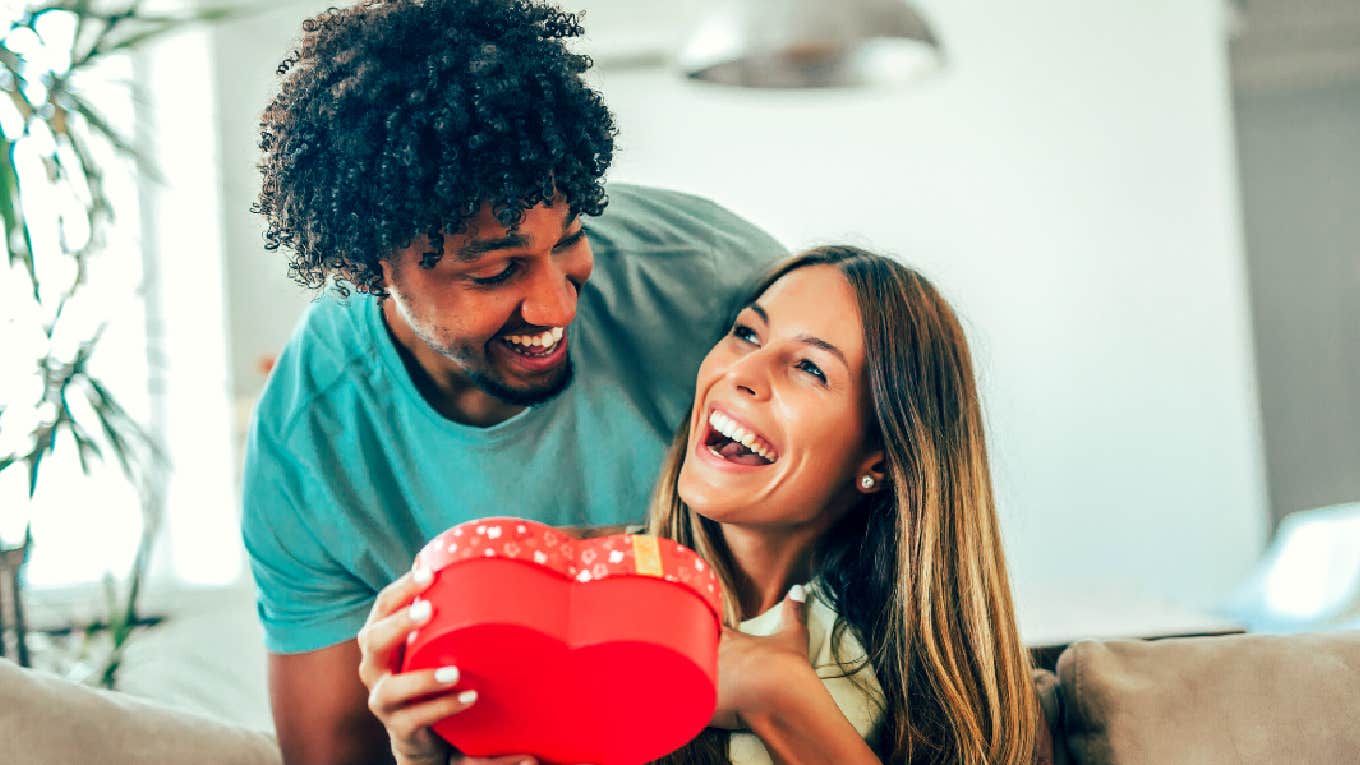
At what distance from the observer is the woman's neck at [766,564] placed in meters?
1.24

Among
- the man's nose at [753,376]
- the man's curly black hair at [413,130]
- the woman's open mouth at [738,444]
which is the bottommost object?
the woman's open mouth at [738,444]

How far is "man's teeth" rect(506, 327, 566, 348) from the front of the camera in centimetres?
121

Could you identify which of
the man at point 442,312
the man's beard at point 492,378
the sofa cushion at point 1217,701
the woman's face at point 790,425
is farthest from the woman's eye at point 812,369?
the sofa cushion at point 1217,701

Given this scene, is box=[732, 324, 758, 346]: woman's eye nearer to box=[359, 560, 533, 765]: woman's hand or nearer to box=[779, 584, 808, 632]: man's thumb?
box=[779, 584, 808, 632]: man's thumb

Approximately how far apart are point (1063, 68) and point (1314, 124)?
1.10m

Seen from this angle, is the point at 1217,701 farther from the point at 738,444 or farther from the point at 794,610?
the point at 738,444

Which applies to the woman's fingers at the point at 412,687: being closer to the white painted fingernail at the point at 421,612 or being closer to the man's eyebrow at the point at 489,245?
the white painted fingernail at the point at 421,612

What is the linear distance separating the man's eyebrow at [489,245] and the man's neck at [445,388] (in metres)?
0.18

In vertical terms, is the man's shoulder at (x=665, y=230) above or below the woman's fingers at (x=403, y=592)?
above

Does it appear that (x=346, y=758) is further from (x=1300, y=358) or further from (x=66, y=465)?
(x=1300, y=358)

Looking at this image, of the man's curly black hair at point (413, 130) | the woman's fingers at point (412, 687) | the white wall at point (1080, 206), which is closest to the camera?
the woman's fingers at point (412, 687)

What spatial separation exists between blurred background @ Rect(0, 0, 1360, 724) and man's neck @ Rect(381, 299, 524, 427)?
3.98ft

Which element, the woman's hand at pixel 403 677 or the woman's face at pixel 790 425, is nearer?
the woman's hand at pixel 403 677

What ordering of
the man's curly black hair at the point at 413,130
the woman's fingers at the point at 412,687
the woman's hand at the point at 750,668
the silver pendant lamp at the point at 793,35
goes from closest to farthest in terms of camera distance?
the woman's fingers at the point at 412,687, the man's curly black hair at the point at 413,130, the woman's hand at the point at 750,668, the silver pendant lamp at the point at 793,35
